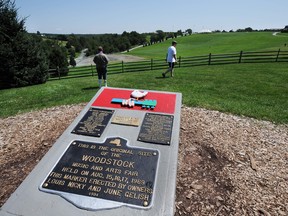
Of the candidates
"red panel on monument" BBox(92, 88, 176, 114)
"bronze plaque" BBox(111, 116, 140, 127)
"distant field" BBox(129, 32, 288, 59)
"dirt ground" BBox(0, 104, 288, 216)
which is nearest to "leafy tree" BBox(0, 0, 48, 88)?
"dirt ground" BBox(0, 104, 288, 216)

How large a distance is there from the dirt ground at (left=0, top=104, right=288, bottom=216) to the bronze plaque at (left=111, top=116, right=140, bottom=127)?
1.56 m

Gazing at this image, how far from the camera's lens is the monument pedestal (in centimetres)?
263

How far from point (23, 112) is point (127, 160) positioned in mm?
6720

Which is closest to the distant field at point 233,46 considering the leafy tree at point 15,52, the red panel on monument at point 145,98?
the leafy tree at point 15,52

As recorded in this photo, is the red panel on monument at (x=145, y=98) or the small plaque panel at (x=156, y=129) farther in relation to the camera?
the red panel on monument at (x=145, y=98)

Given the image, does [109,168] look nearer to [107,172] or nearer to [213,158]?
[107,172]

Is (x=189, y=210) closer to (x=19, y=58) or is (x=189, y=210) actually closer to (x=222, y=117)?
(x=222, y=117)

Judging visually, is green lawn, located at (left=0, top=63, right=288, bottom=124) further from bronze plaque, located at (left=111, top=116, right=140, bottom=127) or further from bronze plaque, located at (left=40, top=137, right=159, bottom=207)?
bronze plaque, located at (left=40, top=137, right=159, bottom=207)

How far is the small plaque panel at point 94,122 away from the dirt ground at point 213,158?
1.90 meters

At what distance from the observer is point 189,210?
3570mm

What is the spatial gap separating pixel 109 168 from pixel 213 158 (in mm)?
2884

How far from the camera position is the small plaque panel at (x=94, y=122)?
3.71 meters

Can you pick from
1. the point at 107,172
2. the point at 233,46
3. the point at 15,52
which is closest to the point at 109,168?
the point at 107,172

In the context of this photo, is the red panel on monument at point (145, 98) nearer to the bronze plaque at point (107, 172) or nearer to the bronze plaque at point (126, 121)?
the bronze plaque at point (126, 121)
